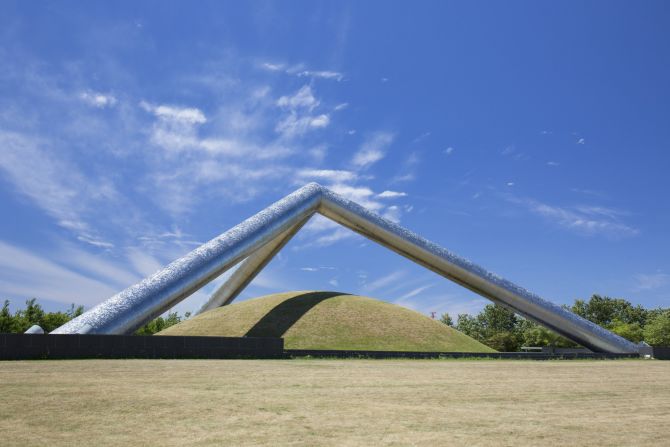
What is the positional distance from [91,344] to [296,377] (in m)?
12.4

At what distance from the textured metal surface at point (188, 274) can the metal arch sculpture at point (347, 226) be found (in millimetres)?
63

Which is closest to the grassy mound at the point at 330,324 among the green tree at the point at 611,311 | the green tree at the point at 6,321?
the green tree at the point at 6,321

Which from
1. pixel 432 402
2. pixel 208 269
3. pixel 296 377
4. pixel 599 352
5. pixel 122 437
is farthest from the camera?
pixel 599 352

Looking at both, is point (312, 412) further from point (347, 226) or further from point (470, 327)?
point (470, 327)

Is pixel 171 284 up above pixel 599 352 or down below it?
above

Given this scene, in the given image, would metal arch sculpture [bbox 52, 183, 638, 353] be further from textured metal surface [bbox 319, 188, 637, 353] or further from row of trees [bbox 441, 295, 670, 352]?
row of trees [bbox 441, 295, 670, 352]

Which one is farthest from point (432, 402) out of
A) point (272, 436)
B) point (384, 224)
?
point (384, 224)

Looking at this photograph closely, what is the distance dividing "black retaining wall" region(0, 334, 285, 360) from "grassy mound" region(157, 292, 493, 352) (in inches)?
193

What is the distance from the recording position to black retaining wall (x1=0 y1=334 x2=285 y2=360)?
74.4 feet

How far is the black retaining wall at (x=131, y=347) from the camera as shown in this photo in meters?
22.7

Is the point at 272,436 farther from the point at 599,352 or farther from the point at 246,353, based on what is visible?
the point at 599,352

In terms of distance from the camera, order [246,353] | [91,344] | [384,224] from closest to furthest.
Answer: [91,344], [246,353], [384,224]

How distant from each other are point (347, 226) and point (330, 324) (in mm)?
9814

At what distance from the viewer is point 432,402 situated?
11461 mm
